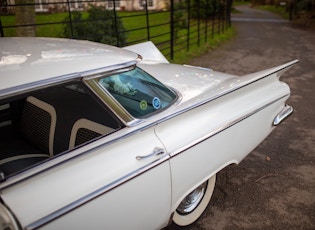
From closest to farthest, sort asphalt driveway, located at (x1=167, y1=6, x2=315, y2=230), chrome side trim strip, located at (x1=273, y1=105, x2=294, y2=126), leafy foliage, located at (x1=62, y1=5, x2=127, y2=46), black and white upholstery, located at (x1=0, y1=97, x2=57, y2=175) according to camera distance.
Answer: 1. black and white upholstery, located at (x1=0, y1=97, x2=57, y2=175)
2. asphalt driveway, located at (x1=167, y1=6, x2=315, y2=230)
3. chrome side trim strip, located at (x1=273, y1=105, x2=294, y2=126)
4. leafy foliage, located at (x1=62, y1=5, x2=127, y2=46)

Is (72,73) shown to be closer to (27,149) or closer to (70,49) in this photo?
(70,49)

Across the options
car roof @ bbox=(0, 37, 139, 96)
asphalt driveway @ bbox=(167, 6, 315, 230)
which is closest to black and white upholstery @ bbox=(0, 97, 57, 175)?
car roof @ bbox=(0, 37, 139, 96)

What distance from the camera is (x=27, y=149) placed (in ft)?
8.18

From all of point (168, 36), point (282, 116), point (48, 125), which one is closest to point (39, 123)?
point (48, 125)

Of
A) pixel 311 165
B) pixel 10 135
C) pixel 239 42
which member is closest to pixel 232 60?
pixel 239 42

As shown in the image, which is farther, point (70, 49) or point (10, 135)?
point (10, 135)

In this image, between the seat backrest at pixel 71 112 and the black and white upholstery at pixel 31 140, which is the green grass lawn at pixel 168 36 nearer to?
the black and white upholstery at pixel 31 140

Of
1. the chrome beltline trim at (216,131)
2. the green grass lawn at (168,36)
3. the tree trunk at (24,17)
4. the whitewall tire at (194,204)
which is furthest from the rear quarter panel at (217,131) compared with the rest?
the tree trunk at (24,17)

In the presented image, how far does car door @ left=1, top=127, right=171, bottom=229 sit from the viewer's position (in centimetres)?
143

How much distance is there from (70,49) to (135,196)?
3.31 ft

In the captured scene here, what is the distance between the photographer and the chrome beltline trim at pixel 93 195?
1.40 m

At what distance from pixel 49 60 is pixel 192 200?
1468mm

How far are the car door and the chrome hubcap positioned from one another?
1.40 ft

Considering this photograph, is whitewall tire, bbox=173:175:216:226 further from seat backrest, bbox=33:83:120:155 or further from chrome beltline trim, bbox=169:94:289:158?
seat backrest, bbox=33:83:120:155
